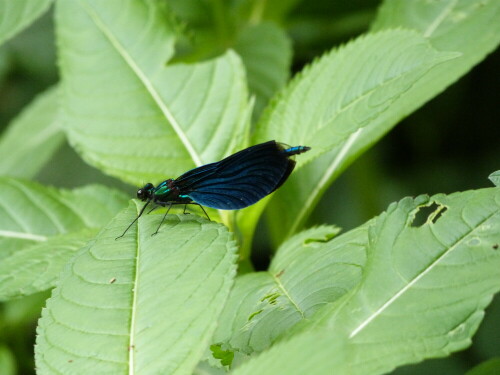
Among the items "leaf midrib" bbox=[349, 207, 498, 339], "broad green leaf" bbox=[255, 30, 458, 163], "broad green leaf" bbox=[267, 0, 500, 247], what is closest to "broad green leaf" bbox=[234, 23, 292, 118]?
"broad green leaf" bbox=[267, 0, 500, 247]

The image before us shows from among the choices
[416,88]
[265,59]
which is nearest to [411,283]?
[416,88]

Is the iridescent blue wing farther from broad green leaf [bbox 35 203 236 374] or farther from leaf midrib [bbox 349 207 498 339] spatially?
leaf midrib [bbox 349 207 498 339]

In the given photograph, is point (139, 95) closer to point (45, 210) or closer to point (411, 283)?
point (45, 210)

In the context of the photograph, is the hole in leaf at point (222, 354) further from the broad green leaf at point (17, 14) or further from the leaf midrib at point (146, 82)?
the broad green leaf at point (17, 14)

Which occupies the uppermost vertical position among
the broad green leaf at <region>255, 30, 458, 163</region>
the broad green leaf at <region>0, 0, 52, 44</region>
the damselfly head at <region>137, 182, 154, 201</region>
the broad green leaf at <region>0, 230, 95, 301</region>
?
the broad green leaf at <region>0, 0, 52, 44</region>

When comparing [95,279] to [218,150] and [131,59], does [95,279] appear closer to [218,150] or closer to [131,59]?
[218,150]

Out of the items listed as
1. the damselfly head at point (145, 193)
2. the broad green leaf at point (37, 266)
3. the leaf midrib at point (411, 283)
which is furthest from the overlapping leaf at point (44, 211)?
the leaf midrib at point (411, 283)

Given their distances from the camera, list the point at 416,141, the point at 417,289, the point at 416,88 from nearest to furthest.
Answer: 1. the point at 417,289
2. the point at 416,88
3. the point at 416,141
